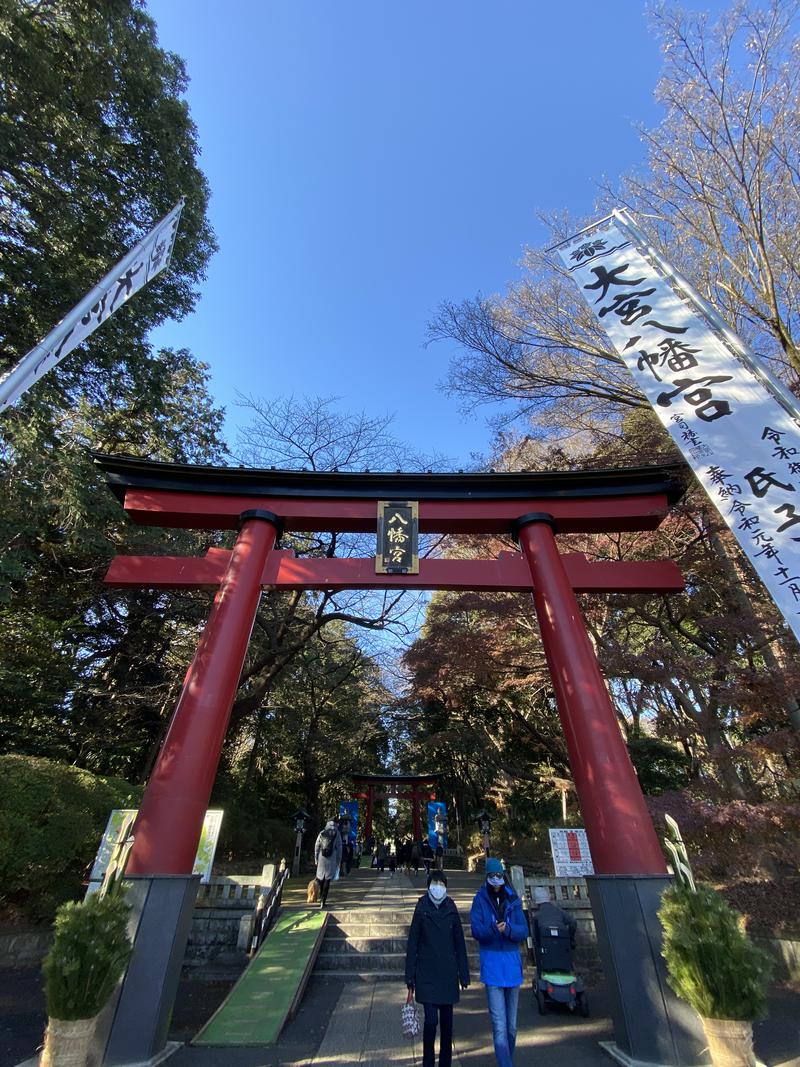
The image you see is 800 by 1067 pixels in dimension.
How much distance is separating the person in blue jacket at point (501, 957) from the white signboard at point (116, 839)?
4136 mm

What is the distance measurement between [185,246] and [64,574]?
24.4 feet

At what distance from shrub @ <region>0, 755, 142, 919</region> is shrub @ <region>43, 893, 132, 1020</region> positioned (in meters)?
3.72

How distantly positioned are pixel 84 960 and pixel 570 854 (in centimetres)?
729

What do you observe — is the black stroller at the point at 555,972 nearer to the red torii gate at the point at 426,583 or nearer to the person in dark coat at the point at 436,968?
the red torii gate at the point at 426,583

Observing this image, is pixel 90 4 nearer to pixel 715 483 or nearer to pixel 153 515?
A: pixel 153 515

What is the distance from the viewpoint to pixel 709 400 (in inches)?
215

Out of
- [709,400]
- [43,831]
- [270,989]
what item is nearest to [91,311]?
[709,400]

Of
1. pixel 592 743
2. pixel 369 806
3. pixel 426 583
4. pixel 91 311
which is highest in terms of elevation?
pixel 91 311

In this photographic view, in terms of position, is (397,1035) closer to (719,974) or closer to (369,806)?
(719,974)

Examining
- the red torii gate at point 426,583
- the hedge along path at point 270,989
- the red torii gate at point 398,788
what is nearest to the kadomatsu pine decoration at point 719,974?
the red torii gate at point 426,583

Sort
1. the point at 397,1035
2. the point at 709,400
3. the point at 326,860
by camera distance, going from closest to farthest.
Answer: the point at 397,1035 → the point at 709,400 → the point at 326,860

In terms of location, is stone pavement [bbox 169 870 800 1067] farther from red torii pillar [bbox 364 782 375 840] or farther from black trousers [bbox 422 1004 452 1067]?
red torii pillar [bbox 364 782 375 840]

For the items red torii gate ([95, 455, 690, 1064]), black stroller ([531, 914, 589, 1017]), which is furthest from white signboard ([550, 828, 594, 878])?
red torii gate ([95, 455, 690, 1064])

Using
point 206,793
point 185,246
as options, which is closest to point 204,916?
point 206,793
